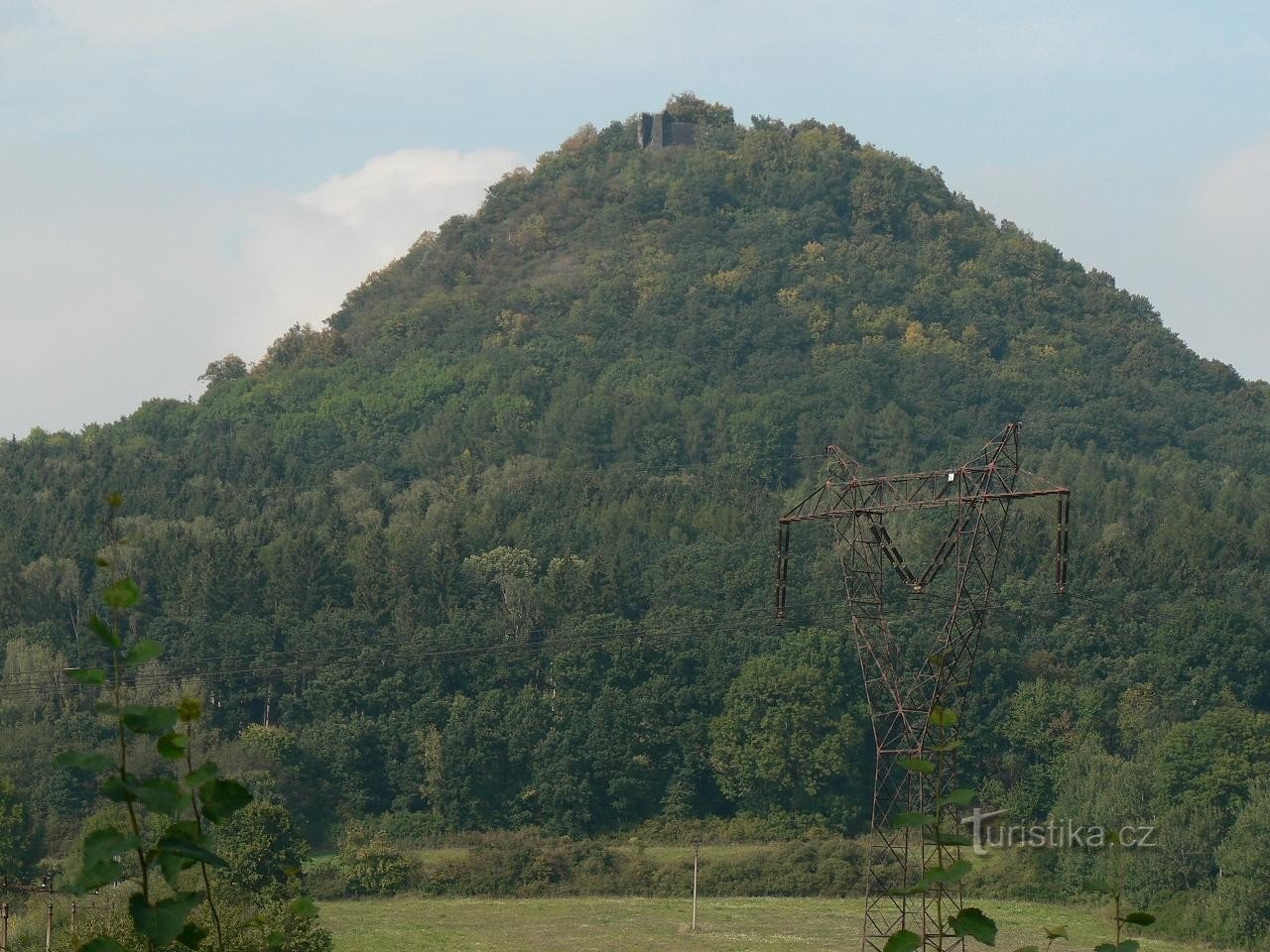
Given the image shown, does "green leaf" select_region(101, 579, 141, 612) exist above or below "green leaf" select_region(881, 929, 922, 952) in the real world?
above

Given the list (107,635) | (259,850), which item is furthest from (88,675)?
(259,850)

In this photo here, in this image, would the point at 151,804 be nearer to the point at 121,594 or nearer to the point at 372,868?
the point at 121,594

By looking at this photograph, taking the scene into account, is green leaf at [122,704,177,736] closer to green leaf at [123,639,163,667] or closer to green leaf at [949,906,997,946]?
green leaf at [123,639,163,667]

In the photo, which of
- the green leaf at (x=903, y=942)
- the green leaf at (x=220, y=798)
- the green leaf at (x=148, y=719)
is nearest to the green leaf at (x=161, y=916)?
the green leaf at (x=220, y=798)

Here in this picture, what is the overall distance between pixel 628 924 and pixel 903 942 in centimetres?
4293

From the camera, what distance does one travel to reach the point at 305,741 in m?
60.9

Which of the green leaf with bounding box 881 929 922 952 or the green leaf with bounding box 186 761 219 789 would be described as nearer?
the green leaf with bounding box 186 761 219 789

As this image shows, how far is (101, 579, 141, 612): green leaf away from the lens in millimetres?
3564

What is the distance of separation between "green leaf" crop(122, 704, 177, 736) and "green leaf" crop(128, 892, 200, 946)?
296 millimetres

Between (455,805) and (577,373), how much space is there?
201 feet

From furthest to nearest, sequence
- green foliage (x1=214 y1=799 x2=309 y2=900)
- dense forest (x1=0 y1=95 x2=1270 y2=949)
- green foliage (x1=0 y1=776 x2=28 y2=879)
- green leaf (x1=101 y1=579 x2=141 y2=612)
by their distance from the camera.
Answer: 1. dense forest (x1=0 y1=95 x2=1270 y2=949)
2. green foliage (x1=0 y1=776 x2=28 y2=879)
3. green foliage (x1=214 y1=799 x2=309 y2=900)
4. green leaf (x1=101 y1=579 x2=141 y2=612)

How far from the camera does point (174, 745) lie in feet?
11.8

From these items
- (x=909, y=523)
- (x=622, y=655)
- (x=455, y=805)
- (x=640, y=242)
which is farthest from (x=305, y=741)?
(x=640, y=242)

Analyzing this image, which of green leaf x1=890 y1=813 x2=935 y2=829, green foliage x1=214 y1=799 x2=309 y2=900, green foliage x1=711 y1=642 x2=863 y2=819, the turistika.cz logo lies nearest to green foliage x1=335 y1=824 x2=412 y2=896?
green foliage x1=214 y1=799 x2=309 y2=900
